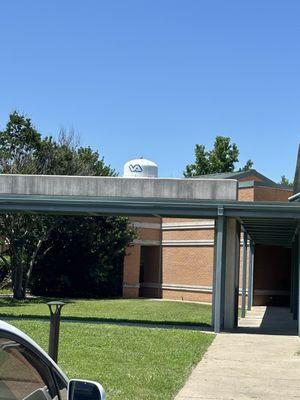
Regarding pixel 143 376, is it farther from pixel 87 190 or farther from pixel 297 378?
pixel 87 190

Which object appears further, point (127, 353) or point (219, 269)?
point (219, 269)

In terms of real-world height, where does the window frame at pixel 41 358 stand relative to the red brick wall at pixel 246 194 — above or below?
below

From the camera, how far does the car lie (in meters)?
2.74

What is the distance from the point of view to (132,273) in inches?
1339

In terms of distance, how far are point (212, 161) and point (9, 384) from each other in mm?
53874

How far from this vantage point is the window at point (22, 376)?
9.20 ft

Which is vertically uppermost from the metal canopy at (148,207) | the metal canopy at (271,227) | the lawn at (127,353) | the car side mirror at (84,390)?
the metal canopy at (148,207)

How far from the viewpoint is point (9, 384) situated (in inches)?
115

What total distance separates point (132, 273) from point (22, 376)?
1227 inches

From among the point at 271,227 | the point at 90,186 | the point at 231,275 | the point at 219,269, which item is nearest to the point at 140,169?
the point at 90,186

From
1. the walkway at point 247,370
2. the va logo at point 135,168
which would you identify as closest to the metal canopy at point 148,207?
the walkway at point 247,370

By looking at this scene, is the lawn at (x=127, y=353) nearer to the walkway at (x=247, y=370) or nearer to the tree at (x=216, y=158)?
the walkway at (x=247, y=370)

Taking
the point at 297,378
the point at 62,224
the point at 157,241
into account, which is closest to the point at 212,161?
the point at 157,241

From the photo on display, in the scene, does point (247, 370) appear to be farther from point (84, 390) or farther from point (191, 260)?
point (191, 260)
